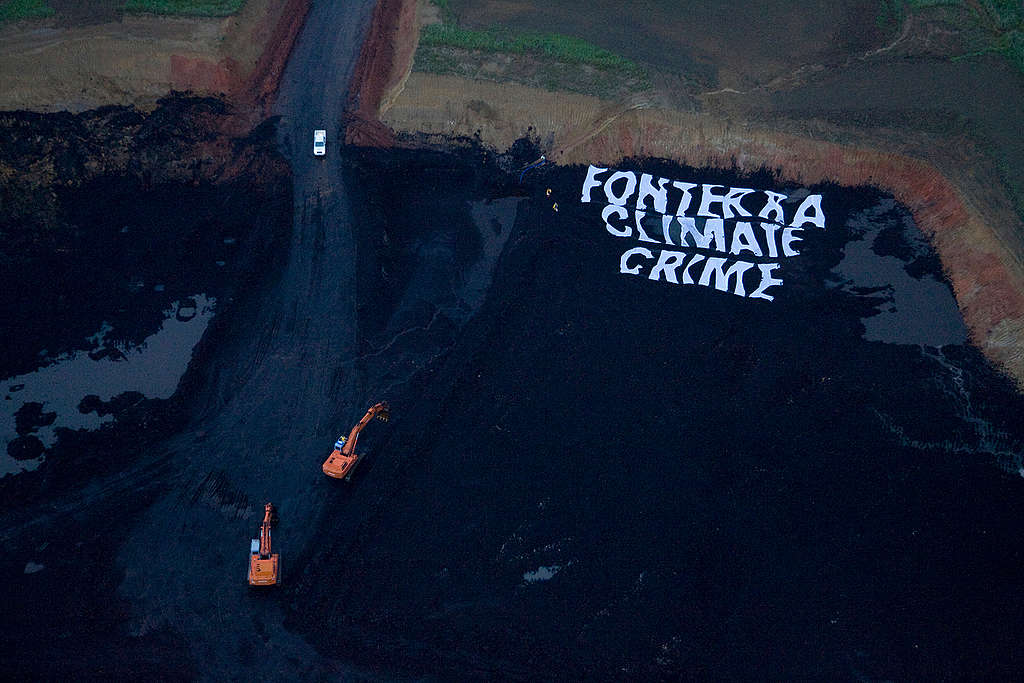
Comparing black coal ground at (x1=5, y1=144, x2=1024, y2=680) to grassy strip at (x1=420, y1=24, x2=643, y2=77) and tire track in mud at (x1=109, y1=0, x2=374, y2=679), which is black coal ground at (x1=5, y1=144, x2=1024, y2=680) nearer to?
tire track in mud at (x1=109, y1=0, x2=374, y2=679)

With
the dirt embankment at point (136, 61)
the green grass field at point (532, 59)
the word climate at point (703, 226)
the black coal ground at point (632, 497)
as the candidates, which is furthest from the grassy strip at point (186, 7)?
the word climate at point (703, 226)

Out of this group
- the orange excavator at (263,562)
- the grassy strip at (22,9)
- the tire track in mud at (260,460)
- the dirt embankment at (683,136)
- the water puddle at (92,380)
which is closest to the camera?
the tire track in mud at (260,460)

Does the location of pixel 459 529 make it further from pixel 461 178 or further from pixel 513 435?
pixel 461 178

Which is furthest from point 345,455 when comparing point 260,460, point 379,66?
point 379,66

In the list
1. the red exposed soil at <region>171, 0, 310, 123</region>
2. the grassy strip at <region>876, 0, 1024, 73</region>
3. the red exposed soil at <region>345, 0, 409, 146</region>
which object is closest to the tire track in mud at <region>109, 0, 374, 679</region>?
the red exposed soil at <region>345, 0, 409, 146</region>

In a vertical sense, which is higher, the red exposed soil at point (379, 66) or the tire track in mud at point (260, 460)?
the red exposed soil at point (379, 66)

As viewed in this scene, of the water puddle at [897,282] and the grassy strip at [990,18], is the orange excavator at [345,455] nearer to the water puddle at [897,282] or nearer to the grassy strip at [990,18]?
the water puddle at [897,282]
